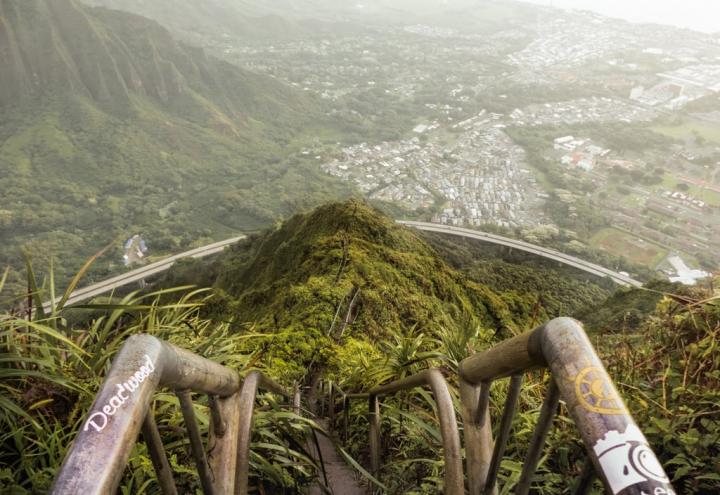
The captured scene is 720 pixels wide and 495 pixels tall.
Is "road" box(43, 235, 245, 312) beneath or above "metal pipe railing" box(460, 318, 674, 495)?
beneath

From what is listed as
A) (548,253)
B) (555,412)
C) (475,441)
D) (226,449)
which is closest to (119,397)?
(226,449)

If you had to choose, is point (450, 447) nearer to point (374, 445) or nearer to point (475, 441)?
point (475, 441)

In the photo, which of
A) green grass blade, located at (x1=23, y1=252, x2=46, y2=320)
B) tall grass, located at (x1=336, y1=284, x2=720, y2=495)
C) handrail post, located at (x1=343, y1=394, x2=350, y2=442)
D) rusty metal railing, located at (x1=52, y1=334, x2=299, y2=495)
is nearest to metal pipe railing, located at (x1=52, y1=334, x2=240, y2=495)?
rusty metal railing, located at (x1=52, y1=334, x2=299, y2=495)

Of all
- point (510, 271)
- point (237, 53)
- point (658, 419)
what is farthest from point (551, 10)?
point (658, 419)

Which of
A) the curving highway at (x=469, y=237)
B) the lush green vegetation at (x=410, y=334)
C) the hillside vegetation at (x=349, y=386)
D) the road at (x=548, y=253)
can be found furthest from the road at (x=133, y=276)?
the hillside vegetation at (x=349, y=386)

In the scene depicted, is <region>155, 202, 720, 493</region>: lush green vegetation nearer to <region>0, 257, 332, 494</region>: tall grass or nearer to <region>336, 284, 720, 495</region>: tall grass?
<region>336, 284, 720, 495</region>: tall grass

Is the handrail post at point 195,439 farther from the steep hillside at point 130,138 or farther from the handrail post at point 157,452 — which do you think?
the steep hillside at point 130,138
